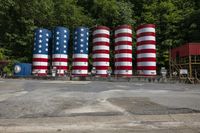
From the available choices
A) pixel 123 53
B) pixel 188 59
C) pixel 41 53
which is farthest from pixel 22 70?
pixel 188 59

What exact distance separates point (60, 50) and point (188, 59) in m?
13.5

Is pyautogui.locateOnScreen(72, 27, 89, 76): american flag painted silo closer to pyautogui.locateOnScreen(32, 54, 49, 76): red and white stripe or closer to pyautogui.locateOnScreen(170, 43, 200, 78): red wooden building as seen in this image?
pyautogui.locateOnScreen(32, 54, 49, 76): red and white stripe

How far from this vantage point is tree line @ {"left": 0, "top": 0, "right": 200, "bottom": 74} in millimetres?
41656

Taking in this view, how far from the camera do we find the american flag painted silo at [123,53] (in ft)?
102

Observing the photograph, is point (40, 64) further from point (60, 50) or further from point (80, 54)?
point (80, 54)

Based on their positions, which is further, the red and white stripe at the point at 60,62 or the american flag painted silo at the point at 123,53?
the red and white stripe at the point at 60,62

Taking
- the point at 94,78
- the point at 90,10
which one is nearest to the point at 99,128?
the point at 94,78

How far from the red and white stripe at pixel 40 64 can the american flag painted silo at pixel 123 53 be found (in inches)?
300

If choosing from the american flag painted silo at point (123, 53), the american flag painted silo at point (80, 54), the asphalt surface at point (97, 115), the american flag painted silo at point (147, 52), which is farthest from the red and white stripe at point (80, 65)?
the asphalt surface at point (97, 115)

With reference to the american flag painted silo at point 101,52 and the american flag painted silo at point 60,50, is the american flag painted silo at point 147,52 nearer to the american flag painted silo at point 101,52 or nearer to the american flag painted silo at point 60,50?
the american flag painted silo at point 101,52

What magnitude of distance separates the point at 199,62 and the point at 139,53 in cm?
762

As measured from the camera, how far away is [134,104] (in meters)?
13.0

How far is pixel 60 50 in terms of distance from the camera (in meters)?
33.5

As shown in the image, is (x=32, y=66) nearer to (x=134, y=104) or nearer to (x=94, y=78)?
(x=94, y=78)
